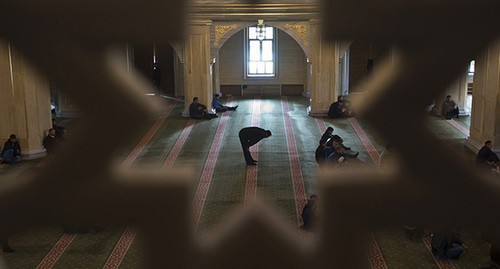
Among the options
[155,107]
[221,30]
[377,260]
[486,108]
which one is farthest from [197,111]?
[155,107]

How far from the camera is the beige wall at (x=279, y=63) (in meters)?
17.7

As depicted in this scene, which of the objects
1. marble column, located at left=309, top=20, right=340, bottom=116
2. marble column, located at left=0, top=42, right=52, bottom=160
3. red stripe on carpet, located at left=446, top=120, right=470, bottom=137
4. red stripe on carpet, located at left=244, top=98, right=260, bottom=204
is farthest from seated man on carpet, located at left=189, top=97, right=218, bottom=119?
red stripe on carpet, located at left=446, top=120, right=470, bottom=137

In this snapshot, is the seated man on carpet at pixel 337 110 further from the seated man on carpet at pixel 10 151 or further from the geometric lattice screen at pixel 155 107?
the geometric lattice screen at pixel 155 107

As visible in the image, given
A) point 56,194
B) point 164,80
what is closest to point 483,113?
point 164,80

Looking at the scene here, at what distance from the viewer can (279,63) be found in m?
18.0

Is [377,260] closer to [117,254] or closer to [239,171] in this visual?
[117,254]

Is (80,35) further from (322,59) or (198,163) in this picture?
(322,59)

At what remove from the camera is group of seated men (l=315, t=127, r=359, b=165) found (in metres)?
8.18

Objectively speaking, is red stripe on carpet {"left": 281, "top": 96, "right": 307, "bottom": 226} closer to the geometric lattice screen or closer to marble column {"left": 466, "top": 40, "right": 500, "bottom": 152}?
marble column {"left": 466, "top": 40, "right": 500, "bottom": 152}

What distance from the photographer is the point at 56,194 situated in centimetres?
94

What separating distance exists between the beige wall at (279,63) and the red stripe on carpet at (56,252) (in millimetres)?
11270

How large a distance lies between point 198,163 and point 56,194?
927 centimetres

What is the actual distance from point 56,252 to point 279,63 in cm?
1202

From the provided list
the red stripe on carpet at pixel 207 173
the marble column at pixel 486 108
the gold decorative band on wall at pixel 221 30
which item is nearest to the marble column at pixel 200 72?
the gold decorative band on wall at pixel 221 30
